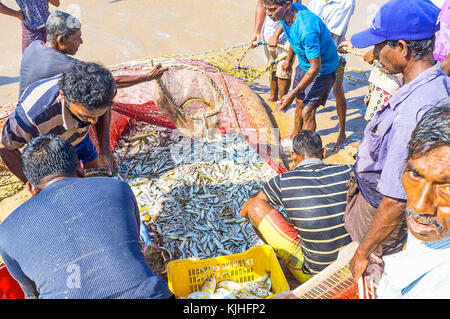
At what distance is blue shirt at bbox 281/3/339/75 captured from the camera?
366 centimetres

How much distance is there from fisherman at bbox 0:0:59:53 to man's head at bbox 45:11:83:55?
7.00ft

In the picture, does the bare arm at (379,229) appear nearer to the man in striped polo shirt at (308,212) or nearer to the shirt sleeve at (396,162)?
the shirt sleeve at (396,162)

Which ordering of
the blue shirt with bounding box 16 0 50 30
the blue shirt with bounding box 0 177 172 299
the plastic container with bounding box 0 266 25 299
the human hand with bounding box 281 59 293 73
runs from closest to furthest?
the blue shirt with bounding box 0 177 172 299
the plastic container with bounding box 0 266 25 299
the blue shirt with bounding box 16 0 50 30
the human hand with bounding box 281 59 293 73

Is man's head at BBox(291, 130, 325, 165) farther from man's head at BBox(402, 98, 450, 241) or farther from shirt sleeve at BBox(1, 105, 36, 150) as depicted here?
shirt sleeve at BBox(1, 105, 36, 150)

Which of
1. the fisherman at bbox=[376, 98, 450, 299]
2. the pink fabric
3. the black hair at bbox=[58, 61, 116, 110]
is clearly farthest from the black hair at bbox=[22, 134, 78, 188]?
the pink fabric

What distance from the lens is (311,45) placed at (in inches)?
146

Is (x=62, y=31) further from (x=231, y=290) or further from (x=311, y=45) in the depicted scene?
(x=231, y=290)

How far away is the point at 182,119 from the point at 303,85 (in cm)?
190

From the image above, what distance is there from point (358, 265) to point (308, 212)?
1.91ft

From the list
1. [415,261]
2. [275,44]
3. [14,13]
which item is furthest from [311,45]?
[14,13]

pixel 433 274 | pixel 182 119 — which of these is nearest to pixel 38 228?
pixel 433 274

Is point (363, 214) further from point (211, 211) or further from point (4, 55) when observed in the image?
point (4, 55)

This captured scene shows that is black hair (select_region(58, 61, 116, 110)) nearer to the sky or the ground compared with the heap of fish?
nearer to the sky

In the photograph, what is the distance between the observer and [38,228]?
64.6 inches
